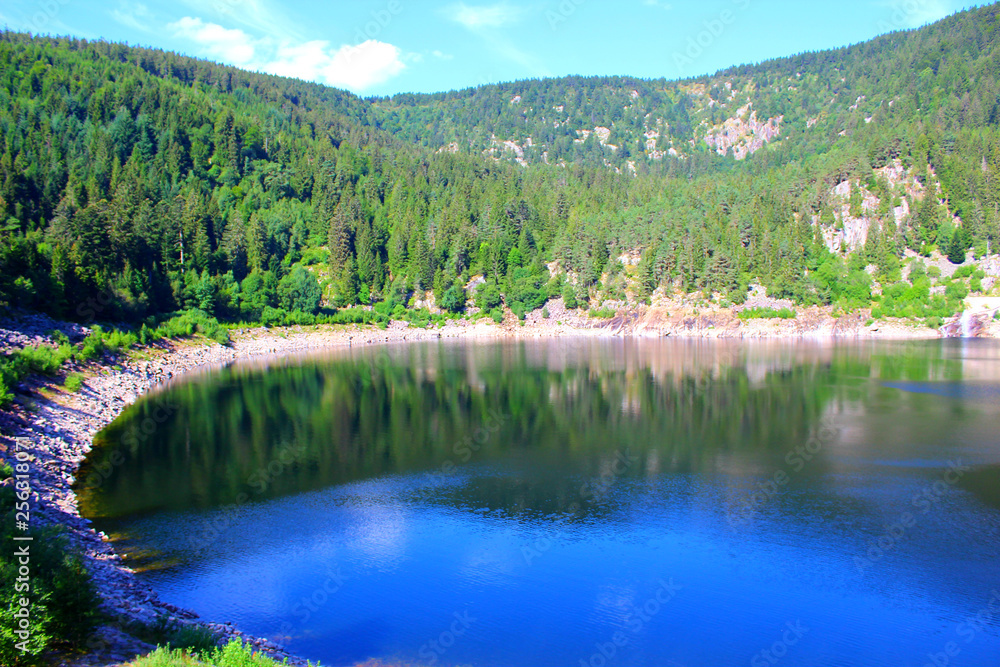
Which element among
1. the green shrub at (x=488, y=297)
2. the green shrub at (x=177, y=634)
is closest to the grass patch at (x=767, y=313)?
the green shrub at (x=488, y=297)

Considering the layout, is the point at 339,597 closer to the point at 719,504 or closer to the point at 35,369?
the point at 719,504

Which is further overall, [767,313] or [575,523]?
[767,313]

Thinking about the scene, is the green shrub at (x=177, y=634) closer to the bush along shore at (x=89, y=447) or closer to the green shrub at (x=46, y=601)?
the bush along shore at (x=89, y=447)

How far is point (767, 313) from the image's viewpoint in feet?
337

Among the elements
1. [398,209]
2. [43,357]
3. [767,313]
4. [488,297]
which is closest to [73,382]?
[43,357]

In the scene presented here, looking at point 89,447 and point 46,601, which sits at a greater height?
point 46,601

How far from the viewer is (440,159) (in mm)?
162250

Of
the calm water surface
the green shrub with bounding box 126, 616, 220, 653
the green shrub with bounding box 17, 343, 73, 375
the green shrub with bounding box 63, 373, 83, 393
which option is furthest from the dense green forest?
the green shrub with bounding box 126, 616, 220, 653

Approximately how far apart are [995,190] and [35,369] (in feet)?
444

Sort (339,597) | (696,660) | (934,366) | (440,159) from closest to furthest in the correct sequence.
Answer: (696,660)
(339,597)
(934,366)
(440,159)

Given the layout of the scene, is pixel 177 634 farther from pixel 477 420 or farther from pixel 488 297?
pixel 488 297

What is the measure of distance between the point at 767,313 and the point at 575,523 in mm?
88013

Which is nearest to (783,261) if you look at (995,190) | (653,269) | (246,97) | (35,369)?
(653,269)

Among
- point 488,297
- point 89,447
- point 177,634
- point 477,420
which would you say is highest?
point 488,297
